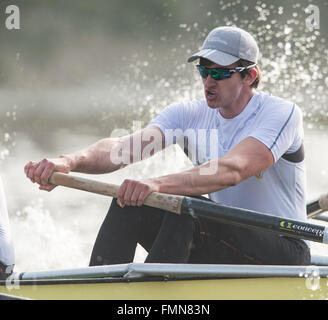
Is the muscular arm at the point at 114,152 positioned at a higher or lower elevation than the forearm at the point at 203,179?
higher

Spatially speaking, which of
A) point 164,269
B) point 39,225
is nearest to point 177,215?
point 164,269

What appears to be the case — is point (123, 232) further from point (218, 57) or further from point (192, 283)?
point (218, 57)

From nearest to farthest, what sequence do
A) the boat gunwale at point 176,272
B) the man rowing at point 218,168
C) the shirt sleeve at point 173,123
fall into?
the boat gunwale at point 176,272, the man rowing at point 218,168, the shirt sleeve at point 173,123

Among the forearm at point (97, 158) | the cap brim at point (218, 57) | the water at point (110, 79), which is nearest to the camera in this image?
the cap brim at point (218, 57)

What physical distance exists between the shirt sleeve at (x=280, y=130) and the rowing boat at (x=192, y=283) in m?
0.48

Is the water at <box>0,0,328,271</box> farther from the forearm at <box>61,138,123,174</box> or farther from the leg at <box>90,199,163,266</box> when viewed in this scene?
the leg at <box>90,199,163,266</box>

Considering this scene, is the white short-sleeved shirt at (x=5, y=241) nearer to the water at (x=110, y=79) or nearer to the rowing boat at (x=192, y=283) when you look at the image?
the rowing boat at (x=192, y=283)

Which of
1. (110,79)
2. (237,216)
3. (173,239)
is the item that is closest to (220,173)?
(237,216)

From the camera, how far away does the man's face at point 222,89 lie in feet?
9.52

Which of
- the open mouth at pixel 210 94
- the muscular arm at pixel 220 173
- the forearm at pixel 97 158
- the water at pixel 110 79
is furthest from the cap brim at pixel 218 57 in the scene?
the water at pixel 110 79

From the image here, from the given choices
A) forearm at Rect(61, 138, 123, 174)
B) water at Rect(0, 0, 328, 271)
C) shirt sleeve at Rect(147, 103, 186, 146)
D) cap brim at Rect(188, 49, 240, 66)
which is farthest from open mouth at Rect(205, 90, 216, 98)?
water at Rect(0, 0, 328, 271)

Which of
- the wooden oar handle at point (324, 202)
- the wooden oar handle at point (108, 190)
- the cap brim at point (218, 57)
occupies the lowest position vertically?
the wooden oar handle at point (324, 202)

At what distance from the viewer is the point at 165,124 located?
322 cm
